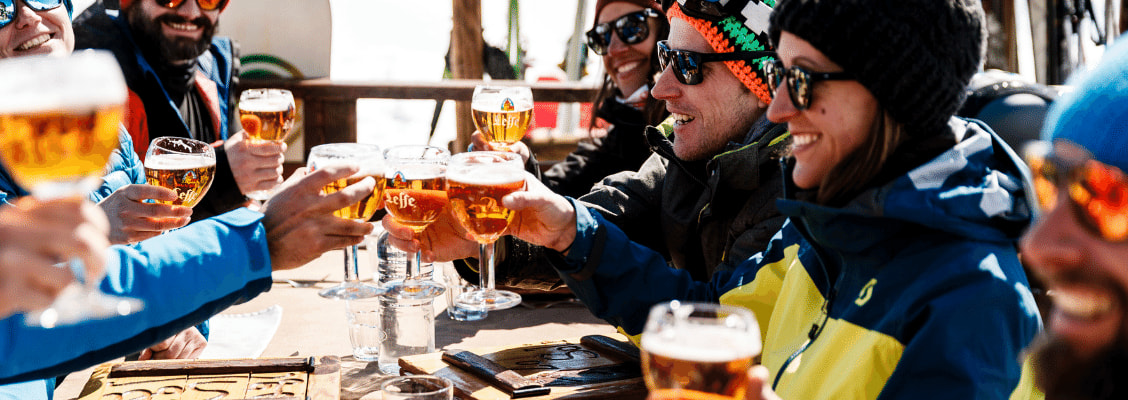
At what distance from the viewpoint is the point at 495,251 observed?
2.95m

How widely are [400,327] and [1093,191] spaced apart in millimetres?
1828

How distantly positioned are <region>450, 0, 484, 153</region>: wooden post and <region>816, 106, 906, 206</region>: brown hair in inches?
221

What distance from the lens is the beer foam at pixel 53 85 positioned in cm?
116

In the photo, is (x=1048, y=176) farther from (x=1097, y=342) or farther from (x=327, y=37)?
(x=327, y=37)

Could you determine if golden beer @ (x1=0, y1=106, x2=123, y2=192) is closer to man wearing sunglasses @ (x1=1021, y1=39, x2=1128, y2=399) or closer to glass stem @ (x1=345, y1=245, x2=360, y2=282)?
man wearing sunglasses @ (x1=1021, y1=39, x2=1128, y2=399)

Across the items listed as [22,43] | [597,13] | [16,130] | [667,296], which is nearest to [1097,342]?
[16,130]

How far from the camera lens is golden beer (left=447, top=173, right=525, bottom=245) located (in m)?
2.10

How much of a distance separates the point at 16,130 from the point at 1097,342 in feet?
4.16

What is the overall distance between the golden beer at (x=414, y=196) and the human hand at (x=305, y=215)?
21cm

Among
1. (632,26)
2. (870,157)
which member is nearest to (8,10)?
(632,26)

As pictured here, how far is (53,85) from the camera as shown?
1.17m

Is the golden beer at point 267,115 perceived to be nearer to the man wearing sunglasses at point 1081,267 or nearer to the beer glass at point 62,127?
the beer glass at point 62,127

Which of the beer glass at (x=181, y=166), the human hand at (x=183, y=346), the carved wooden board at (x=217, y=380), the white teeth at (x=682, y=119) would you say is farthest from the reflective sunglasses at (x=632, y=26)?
the carved wooden board at (x=217, y=380)

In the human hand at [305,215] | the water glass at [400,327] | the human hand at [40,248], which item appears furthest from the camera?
the water glass at [400,327]
